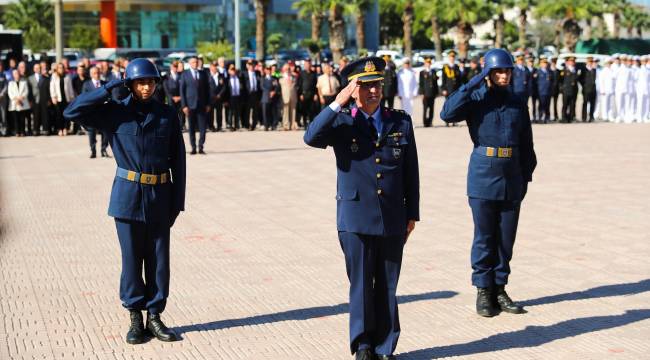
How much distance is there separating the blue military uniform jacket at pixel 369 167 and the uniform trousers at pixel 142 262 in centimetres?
135

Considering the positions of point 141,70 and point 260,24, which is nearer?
point 141,70

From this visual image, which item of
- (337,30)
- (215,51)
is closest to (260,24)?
(215,51)

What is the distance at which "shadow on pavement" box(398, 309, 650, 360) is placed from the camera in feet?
21.6

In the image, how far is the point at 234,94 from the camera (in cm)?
2555

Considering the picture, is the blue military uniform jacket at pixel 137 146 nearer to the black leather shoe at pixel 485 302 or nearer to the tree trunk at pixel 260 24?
the black leather shoe at pixel 485 302

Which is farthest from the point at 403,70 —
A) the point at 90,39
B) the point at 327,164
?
the point at 90,39

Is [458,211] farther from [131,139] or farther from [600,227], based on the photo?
[131,139]

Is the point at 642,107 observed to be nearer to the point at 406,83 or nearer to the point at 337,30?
the point at 406,83

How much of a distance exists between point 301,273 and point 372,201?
3135mm

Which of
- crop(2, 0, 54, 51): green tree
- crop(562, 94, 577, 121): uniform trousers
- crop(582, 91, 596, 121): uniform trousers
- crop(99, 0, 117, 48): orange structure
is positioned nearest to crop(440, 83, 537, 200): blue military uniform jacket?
crop(562, 94, 577, 121): uniform trousers

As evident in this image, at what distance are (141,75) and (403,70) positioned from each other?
804 inches

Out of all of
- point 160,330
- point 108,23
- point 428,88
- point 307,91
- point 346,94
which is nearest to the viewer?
point 346,94

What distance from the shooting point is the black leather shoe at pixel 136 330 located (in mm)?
6832

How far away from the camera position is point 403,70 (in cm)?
2667
